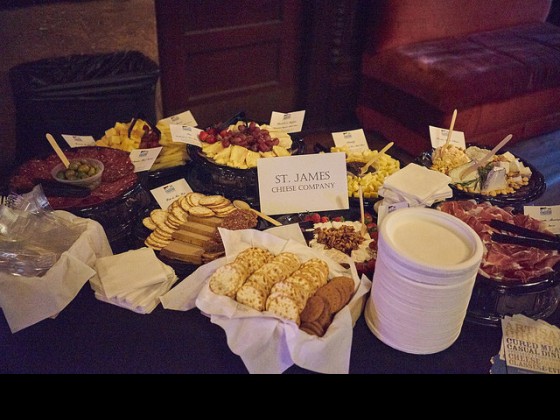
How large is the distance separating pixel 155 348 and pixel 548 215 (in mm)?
1381

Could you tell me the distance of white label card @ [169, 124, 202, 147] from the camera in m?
2.05

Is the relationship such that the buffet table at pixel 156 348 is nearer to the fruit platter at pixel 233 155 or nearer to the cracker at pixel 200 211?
the cracker at pixel 200 211

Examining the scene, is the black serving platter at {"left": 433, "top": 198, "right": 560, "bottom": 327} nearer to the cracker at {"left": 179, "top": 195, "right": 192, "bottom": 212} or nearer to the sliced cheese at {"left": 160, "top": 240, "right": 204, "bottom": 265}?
the sliced cheese at {"left": 160, "top": 240, "right": 204, "bottom": 265}

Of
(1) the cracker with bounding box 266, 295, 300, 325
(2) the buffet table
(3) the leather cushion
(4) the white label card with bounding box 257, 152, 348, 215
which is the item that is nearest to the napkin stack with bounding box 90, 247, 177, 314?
(2) the buffet table

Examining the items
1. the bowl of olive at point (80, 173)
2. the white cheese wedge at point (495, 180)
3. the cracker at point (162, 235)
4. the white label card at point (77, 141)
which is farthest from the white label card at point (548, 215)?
the white label card at point (77, 141)

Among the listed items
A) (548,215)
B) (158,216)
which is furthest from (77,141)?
(548,215)

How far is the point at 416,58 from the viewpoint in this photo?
373 centimetres

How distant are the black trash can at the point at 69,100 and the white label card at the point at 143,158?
65cm

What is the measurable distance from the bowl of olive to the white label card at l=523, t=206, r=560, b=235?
1.51 metres

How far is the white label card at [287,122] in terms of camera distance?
2.30m

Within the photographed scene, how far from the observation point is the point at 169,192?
1.91 metres

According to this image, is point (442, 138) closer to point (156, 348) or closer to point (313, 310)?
point (313, 310)

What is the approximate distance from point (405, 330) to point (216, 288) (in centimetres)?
50

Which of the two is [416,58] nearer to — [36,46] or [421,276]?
[36,46]
